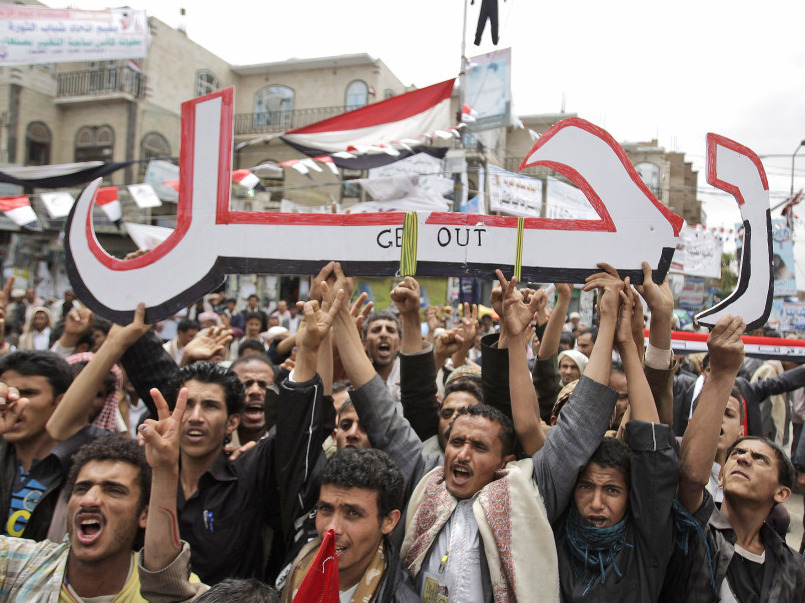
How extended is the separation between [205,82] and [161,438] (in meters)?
22.1

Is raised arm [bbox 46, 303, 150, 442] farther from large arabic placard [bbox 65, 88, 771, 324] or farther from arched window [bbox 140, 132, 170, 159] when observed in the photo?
arched window [bbox 140, 132, 170, 159]

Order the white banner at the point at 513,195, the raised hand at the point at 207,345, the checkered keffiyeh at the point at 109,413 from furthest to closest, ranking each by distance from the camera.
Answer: the white banner at the point at 513,195, the checkered keffiyeh at the point at 109,413, the raised hand at the point at 207,345

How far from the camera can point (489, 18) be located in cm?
824

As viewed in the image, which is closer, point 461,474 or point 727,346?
point 727,346

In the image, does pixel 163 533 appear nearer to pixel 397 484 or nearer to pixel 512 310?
pixel 397 484

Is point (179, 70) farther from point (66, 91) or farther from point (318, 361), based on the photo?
point (318, 361)

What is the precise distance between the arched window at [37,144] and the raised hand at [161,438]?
2112 centimetres

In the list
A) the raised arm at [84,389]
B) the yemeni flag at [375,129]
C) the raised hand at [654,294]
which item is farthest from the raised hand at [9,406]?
the yemeni flag at [375,129]

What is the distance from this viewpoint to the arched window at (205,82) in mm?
20547

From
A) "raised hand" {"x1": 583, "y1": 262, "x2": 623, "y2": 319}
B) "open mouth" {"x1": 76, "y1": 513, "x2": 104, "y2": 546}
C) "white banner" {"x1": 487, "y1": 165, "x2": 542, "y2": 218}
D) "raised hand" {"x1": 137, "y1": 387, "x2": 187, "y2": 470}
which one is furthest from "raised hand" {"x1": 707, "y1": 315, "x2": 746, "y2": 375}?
"white banner" {"x1": 487, "y1": 165, "x2": 542, "y2": 218}

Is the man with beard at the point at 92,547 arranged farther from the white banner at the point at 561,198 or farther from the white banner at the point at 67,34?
the white banner at the point at 561,198

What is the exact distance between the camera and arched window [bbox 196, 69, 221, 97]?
20.5m

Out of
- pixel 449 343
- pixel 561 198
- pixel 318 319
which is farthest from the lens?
pixel 561 198

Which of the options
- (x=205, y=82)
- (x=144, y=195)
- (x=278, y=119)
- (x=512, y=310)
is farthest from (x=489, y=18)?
(x=205, y=82)
